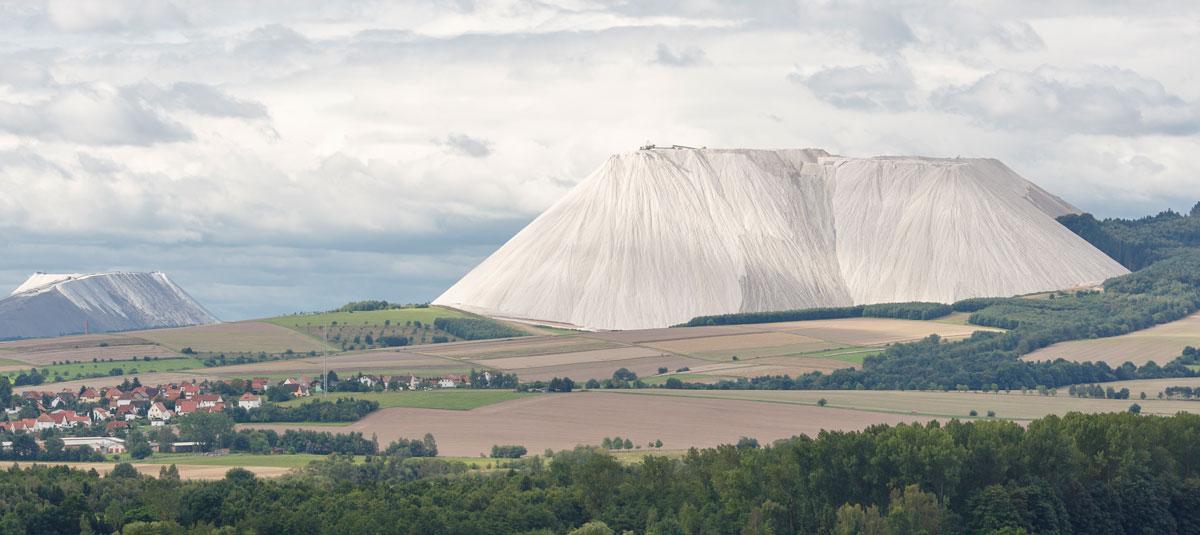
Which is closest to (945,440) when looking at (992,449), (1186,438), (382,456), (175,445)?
(992,449)

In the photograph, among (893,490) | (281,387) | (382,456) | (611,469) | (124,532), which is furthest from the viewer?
(281,387)

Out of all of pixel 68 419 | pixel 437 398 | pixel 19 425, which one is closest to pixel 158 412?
pixel 68 419

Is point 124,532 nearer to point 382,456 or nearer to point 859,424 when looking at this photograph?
point 382,456

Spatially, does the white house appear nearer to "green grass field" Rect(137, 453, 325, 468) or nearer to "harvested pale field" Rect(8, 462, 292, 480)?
"green grass field" Rect(137, 453, 325, 468)

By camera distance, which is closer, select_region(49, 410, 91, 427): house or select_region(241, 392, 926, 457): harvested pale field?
select_region(241, 392, 926, 457): harvested pale field

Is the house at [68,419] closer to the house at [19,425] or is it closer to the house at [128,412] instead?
the house at [19,425]

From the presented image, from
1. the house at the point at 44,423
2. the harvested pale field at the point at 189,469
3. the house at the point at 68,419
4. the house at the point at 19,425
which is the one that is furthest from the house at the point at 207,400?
the harvested pale field at the point at 189,469

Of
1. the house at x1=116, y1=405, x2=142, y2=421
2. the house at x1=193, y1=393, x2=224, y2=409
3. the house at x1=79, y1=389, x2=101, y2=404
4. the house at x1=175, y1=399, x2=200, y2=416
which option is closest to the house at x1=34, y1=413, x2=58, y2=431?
the house at x1=116, y1=405, x2=142, y2=421
